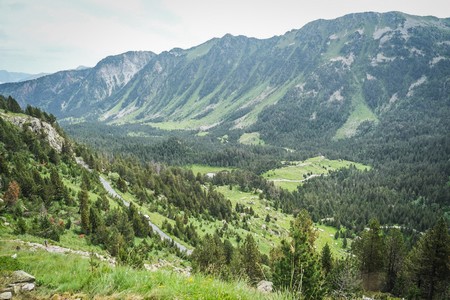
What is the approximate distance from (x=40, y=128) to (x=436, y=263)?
343 feet

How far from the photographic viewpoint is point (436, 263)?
50.1 meters

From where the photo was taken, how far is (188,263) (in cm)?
6006

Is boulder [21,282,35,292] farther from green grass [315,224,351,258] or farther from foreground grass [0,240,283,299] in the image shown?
green grass [315,224,351,258]

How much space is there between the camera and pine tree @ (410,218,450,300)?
49.4 meters

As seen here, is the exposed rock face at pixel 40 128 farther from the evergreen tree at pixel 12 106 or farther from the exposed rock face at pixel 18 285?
the exposed rock face at pixel 18 285

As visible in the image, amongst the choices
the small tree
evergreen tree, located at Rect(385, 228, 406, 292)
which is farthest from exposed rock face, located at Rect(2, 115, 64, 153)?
evergreen tree, located at Rect(385, 228, 406, 292)

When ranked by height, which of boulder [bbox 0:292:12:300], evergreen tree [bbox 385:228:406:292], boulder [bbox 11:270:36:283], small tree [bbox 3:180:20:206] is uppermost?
boulder [bbox 0:292:12:300]

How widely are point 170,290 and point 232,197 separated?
163m

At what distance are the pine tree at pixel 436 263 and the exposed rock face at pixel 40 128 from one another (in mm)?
94586

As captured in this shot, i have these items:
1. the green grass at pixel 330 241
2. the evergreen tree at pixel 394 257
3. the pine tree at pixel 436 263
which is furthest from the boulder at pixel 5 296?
the green grass at pixel 330 241

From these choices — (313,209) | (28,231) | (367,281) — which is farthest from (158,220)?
(313,209)

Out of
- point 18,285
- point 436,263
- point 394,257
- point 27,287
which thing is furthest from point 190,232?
point 18,285

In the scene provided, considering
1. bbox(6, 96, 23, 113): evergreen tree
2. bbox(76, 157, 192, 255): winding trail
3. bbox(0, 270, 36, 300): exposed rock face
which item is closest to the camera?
bbox(0, 270, 36, 300): exposed rock face

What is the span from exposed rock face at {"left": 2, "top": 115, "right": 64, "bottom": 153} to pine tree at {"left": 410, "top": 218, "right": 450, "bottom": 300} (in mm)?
94586
